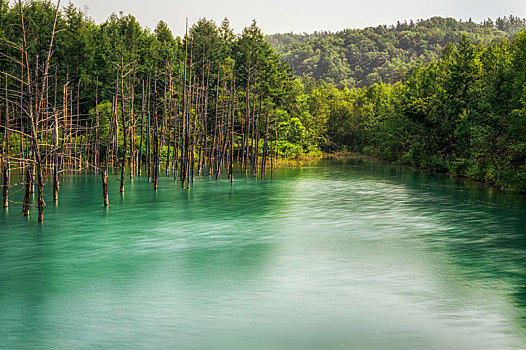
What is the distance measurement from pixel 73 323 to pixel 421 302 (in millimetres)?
8993

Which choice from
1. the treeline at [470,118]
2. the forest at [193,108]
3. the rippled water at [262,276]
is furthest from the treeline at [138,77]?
the rippled water at [262,276]

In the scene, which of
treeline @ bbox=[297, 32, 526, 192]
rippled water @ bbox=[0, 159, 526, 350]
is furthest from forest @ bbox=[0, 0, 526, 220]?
rippled water @ bbox=[0, 159, 526, 350]

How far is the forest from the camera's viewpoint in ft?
109

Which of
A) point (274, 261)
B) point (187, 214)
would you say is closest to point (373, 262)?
point (274, 261)

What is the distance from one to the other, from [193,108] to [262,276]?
53.2 meters

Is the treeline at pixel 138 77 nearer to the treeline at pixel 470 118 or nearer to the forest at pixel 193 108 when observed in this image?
the forest at pixel 193 108

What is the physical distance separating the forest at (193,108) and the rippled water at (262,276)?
3.40m

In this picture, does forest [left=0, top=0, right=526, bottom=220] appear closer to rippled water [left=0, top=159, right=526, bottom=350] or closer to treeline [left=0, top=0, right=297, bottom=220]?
treeline [left=0, top=0, right=297, bottom=220]

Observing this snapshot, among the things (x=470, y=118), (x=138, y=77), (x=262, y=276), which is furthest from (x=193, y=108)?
(x=262, y=276)

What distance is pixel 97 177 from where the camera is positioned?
1955 inches

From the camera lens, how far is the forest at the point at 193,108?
33.1 meters

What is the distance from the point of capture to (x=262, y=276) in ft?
57.9

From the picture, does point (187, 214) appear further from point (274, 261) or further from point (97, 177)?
point (97, 177)

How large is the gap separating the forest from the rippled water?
3.40 meters
